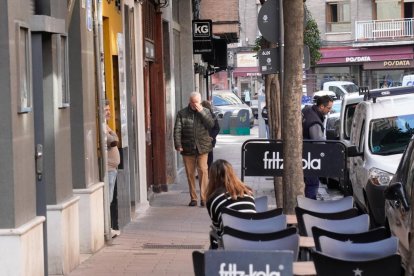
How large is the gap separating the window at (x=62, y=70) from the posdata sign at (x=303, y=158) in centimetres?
216

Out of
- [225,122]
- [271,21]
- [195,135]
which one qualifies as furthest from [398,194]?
[225,122]

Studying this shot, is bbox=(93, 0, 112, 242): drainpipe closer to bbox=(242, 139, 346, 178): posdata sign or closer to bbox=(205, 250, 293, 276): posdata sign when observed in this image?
bbox=(242, 139, 346, 178): posdata sign

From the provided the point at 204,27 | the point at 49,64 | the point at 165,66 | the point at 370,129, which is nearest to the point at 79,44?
the point at 49,64

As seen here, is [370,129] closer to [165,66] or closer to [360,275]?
[165,66]

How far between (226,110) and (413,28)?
17.9 meters

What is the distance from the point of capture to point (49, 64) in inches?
382

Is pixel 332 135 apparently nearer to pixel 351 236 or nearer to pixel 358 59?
pixel 351 236

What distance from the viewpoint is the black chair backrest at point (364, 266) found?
569 centimetres

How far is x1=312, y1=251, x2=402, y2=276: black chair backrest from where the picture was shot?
5688 millimetres

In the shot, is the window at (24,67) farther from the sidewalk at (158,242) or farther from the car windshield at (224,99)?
the car windshield at (224,99)

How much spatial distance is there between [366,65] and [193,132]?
46.2 metres

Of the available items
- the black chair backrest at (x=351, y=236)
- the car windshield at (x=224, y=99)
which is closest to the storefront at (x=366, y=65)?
the car windshield at (x=224, y=99)

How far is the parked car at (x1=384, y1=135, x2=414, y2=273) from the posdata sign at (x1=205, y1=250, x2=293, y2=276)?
9.23 feet

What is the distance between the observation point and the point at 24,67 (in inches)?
333
